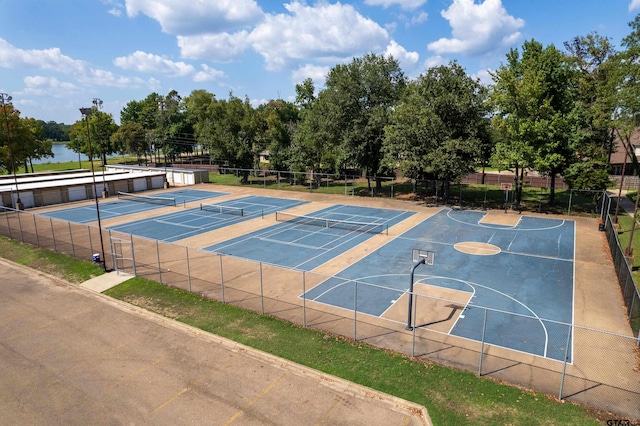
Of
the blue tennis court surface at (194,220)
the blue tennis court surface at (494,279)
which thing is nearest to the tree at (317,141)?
the blue tennis court surface at (194,220)

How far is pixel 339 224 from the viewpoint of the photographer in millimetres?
36344

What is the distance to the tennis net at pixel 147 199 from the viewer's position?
47.6 meters

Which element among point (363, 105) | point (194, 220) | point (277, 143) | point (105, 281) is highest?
point (363, 105)

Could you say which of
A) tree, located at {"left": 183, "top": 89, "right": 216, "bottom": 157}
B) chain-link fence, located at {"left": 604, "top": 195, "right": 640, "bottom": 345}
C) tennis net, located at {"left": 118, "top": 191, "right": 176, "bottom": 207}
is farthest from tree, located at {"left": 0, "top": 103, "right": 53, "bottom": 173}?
chain-link fence, located at {"left": 604, "top": 195, "right": 640, "bottom": 345}

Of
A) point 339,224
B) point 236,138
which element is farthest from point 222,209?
point 236,138

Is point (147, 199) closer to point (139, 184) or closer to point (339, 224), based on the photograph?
point (139, 184)

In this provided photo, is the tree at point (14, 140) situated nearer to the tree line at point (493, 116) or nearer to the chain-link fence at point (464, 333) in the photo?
the tree line at point (493, 116)

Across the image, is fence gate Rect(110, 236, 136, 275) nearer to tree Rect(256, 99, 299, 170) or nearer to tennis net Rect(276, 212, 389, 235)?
tennis net Rect(276, 212, 389, 235)

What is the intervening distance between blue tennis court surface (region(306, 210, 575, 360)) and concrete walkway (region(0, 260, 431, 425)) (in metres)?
4.30

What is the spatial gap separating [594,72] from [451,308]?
41210 mm

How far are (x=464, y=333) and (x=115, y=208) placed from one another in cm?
4092

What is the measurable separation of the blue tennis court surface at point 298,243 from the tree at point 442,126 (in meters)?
6.71

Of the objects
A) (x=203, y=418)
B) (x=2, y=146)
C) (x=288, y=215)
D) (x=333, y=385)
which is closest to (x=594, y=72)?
(x=288, y=215)

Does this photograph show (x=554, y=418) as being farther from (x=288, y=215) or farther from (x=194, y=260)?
(x=288, y=215)
